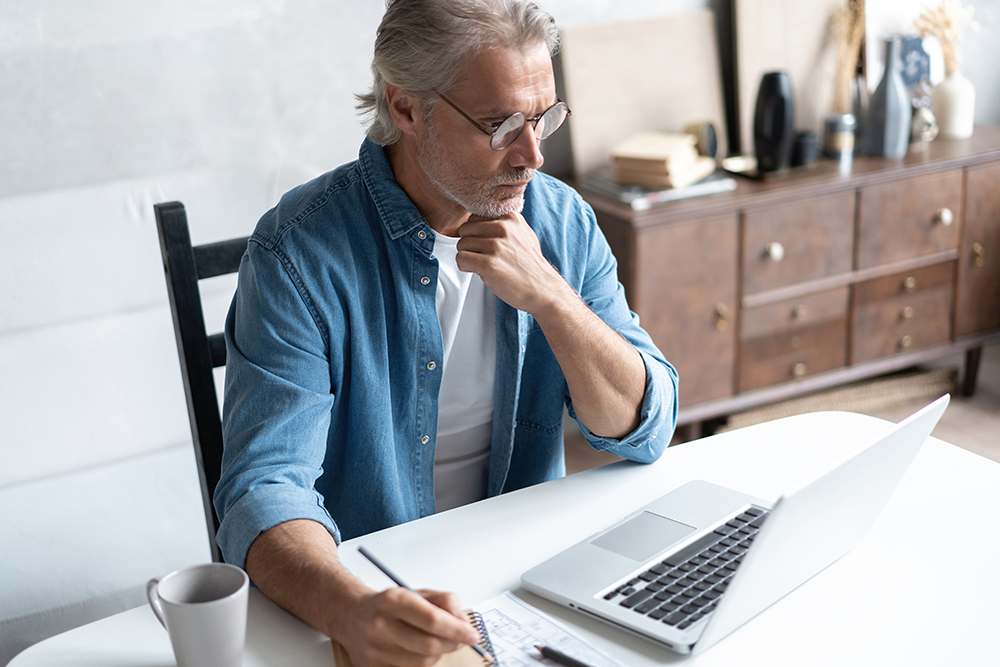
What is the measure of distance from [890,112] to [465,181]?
2.00 metres

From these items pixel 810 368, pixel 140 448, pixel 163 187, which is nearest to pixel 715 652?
pixel 140 448

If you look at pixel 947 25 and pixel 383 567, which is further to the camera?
pixel 947 25

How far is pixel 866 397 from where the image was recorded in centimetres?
306

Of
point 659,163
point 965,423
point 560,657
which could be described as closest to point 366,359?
point 560,657

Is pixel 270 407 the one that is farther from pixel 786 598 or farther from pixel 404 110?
pixel 786 598

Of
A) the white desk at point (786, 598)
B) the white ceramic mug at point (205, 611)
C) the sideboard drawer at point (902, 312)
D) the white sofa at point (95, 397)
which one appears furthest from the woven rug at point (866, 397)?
the white ceramic mug at point (205, 611)

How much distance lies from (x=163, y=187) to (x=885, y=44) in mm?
2094

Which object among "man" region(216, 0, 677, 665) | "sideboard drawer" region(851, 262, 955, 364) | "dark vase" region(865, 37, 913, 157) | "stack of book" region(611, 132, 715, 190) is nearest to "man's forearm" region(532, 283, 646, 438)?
"man" region(216, 0, 677, 665)

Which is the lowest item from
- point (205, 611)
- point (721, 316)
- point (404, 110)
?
point (721, 316)

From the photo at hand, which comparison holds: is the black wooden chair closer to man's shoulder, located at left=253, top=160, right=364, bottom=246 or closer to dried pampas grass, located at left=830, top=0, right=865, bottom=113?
man's shoulder, located at left=253, top=160, right=364, bottom=246

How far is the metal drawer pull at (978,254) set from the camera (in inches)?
114

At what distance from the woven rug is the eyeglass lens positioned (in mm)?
1863

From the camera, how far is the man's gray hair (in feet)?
3.79

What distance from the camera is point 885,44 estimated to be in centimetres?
280
